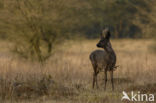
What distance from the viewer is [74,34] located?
15984mm

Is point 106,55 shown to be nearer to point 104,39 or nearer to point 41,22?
point 104,39

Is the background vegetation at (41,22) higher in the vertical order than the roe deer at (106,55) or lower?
higher

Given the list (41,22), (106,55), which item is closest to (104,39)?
(106,55)

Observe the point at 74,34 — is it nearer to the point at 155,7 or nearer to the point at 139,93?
the point at 155,7

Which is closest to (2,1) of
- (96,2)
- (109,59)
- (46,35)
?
(46,35)

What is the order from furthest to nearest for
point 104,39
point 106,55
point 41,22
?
1. point 41,22
2. point 106,55
3. point 104,39

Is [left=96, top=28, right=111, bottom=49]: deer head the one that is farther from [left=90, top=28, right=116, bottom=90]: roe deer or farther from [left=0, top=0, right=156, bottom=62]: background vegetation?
[left=0, top=0, right=156, bottom=62]: background vegetation

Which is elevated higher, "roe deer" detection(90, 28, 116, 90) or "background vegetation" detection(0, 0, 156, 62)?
"background vegetation" detection(0, 0, 156, 62)

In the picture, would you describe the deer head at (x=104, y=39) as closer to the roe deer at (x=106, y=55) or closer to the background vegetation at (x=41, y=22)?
the roe deer at (x=106, y=55)

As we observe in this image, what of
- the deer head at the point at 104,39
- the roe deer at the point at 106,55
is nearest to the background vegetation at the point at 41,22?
the roe deer at the point at 106,55

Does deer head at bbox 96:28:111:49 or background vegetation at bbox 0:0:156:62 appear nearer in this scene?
deer head at bbox 96:28:111:49

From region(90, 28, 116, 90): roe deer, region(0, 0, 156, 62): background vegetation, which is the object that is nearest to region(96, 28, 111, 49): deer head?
region(90, 28, 116, 90): roe deer

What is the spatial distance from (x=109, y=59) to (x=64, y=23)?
6.90 meters

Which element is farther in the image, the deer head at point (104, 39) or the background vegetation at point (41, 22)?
the background vegetation at point (41, 22)
